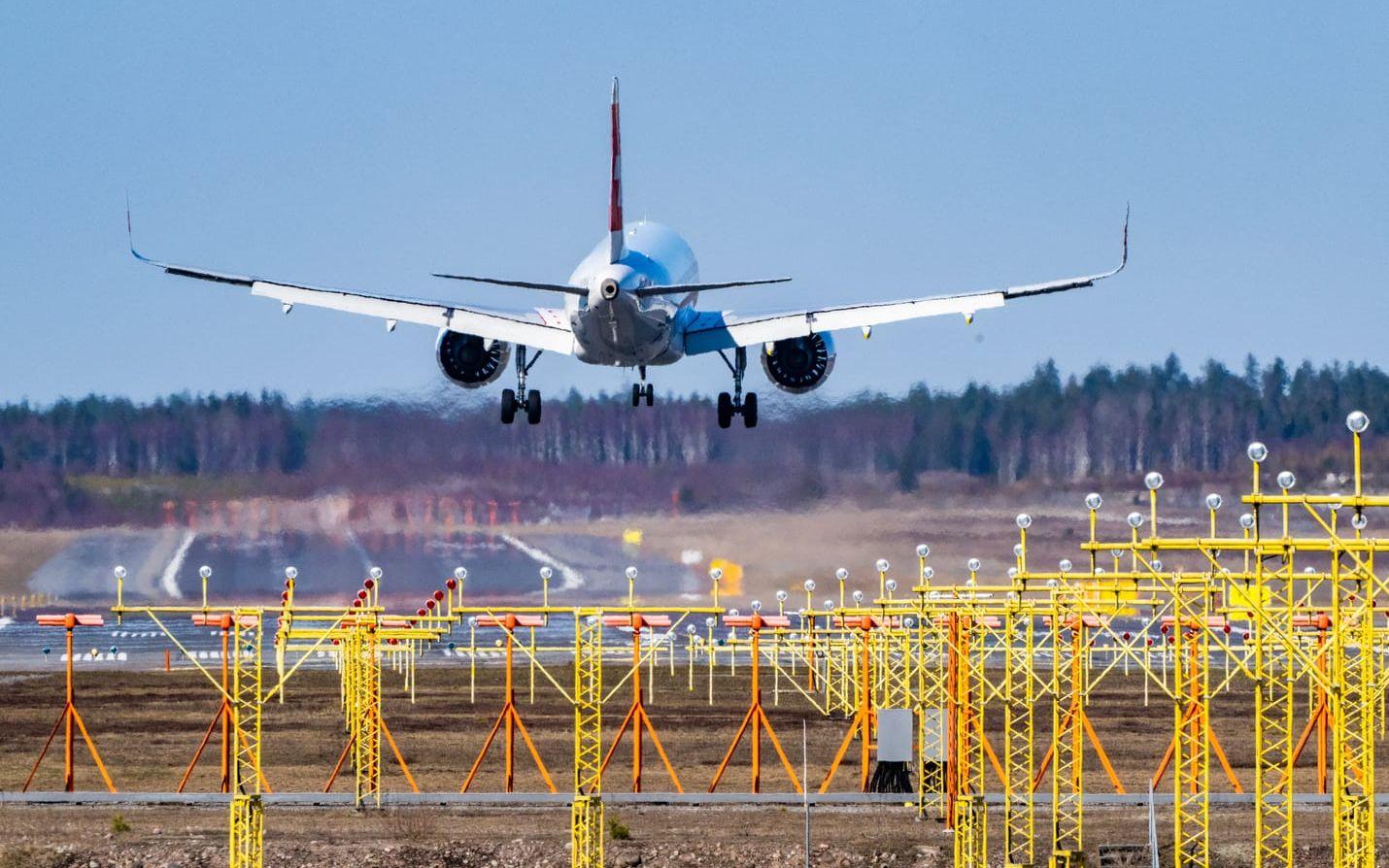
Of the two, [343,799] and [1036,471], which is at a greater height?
[1036,471]

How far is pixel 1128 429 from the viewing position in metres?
103

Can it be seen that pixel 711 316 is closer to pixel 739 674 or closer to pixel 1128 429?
pixel 1128 429

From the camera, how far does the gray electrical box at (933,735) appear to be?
203 feet

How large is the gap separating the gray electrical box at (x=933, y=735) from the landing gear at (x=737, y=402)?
11.1m

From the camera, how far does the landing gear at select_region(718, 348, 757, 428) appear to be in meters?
73.2

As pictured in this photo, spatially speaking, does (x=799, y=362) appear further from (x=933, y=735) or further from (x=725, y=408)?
(x=933, y=735)

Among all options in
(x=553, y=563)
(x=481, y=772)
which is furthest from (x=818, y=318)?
(x=553, y=563)

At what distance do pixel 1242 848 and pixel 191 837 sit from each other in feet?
81.8

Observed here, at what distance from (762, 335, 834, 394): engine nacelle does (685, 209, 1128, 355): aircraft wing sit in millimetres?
1724

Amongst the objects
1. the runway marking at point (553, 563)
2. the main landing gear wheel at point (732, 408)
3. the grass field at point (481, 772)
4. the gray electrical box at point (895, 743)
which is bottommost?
the grass field at point (481, 772)

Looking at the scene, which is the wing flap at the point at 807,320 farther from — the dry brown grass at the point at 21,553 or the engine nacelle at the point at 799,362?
the dry brown grass at the point at 21,553

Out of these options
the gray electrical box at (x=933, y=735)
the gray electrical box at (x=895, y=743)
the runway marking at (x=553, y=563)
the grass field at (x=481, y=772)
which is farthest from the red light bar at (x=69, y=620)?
the runway marking at (x=553, y=563)

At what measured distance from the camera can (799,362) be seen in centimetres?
7262

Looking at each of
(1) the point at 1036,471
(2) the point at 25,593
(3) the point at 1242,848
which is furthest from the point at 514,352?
(2) the point at 25,593
